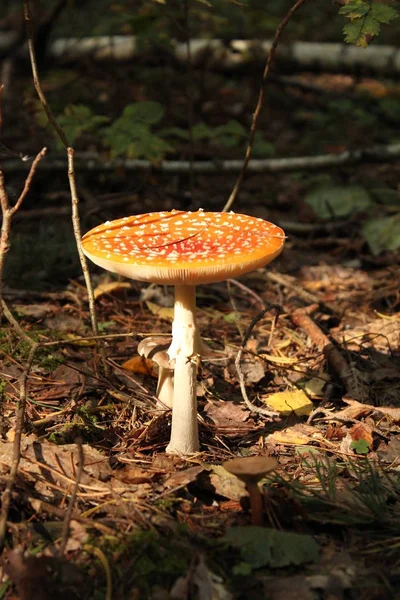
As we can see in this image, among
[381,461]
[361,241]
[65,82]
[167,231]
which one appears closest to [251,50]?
[65,82]

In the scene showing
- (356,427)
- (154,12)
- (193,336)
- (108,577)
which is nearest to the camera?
(108,577)

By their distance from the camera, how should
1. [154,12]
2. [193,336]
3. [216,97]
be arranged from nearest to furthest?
[193,336] < [154,12] < [216,97]

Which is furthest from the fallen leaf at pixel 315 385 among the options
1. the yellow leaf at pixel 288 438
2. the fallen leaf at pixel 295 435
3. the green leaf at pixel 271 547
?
the green leaf at pixel 271 547

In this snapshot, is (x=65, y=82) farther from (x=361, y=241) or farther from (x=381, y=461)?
(x=381, y=461)

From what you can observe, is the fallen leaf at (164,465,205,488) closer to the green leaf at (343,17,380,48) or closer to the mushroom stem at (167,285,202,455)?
the mushroom stem at (167,285,202,455)

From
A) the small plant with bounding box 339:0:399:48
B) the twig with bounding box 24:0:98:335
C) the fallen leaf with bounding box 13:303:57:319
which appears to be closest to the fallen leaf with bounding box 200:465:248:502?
the twig with bounding box 24:0:98:335

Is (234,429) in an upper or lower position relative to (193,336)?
lower

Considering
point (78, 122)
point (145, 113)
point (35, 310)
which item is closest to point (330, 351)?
point (35, 310)

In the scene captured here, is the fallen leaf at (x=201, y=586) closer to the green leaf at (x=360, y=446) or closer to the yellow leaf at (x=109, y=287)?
the green leaf at (x=360, y=446)
